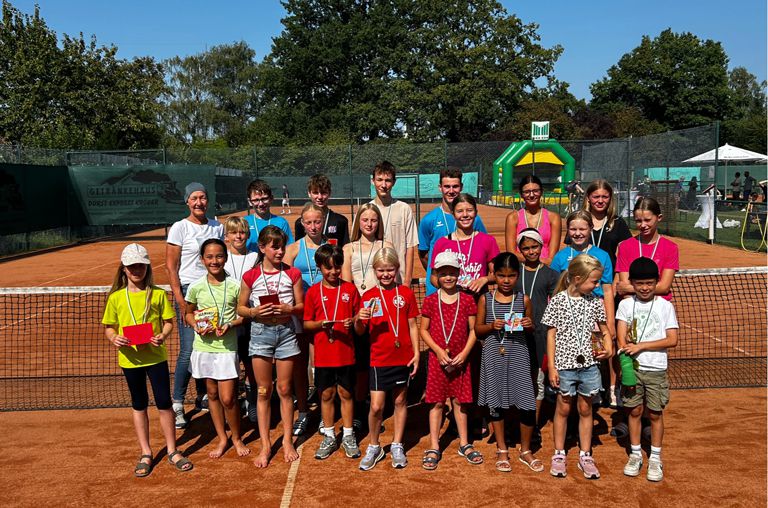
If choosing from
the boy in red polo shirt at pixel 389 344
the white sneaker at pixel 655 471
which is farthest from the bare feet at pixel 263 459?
the white sneaker at pixel 655 471

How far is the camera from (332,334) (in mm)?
4832

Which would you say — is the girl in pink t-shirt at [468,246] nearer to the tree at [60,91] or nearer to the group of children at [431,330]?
the group of children at [431,330]

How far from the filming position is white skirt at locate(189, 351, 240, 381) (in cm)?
479

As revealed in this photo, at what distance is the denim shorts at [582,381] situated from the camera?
4465 millimetres

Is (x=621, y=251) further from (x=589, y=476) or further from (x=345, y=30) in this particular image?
(x=345, y=30)

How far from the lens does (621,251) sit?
203 inches

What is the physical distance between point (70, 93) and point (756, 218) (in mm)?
31001

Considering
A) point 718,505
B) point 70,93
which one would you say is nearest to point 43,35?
point 70,93

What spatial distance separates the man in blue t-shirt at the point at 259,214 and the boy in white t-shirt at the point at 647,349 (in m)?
2.90

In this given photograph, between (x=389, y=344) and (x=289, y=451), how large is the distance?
3.59ft

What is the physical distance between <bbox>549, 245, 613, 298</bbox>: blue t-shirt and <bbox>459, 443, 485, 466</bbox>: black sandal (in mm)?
1472

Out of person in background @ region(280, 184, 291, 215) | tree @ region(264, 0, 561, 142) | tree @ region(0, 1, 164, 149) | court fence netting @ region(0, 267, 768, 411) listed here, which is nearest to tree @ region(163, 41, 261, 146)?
tree @ region(264, 0, 561, 142)

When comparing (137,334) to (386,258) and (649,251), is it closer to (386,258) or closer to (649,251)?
(386,258)

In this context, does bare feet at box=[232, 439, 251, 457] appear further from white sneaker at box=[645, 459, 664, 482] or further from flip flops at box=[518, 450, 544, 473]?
white sneaker at box=[645, 459, 664, 482]
